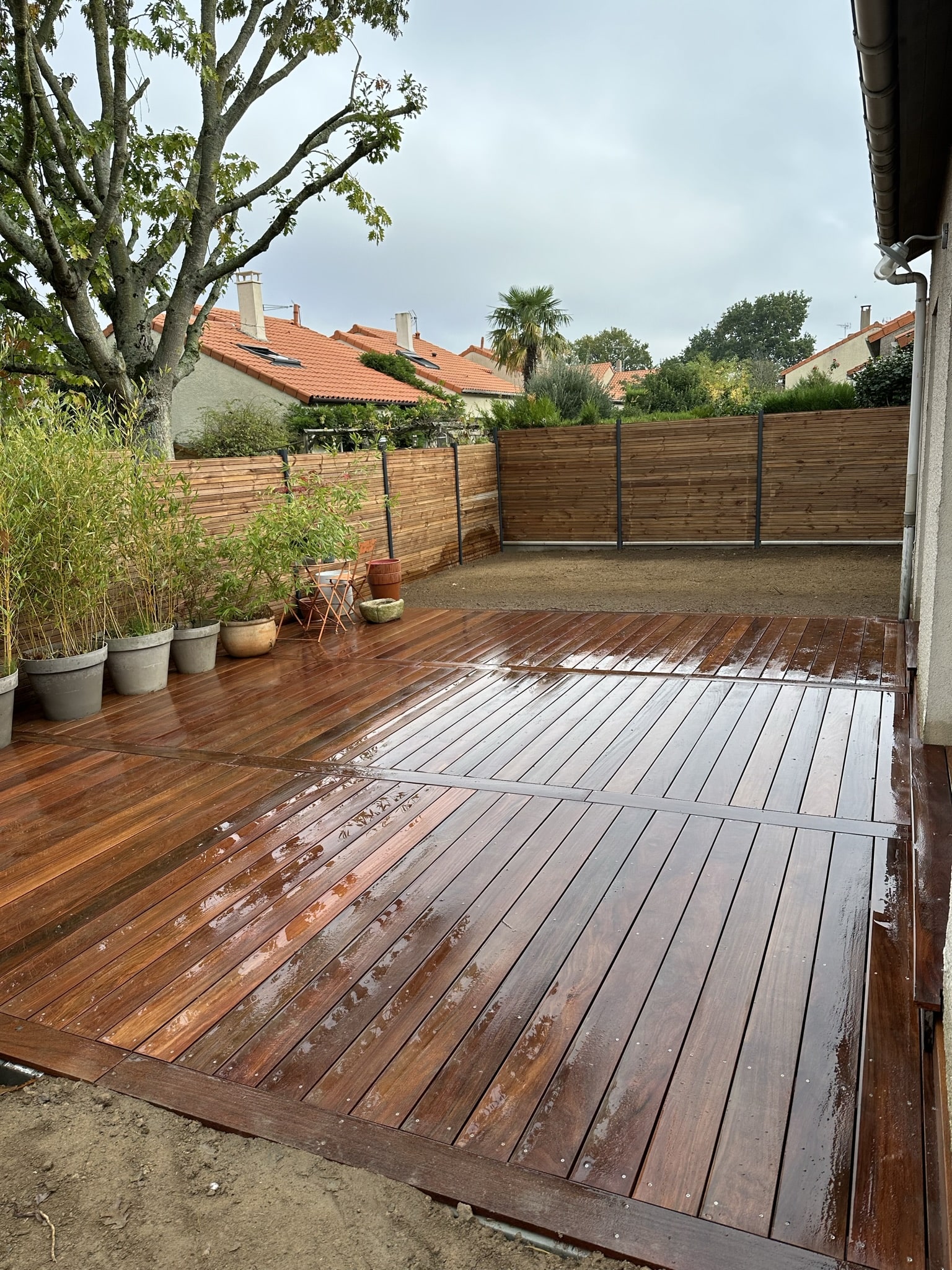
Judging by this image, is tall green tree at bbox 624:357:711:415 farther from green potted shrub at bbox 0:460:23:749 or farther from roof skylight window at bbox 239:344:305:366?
green potted shrub at bbox 0:460:23:749

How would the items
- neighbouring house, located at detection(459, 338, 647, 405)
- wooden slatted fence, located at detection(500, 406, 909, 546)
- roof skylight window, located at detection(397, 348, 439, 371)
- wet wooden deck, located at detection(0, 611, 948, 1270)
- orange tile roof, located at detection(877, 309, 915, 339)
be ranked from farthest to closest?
1. neighbouring house, located at detection(459, 338, 647, 405)
2. roof skylight window, located at detection(397, 348, 439, 371)
3. orange tile roof, located at detection(877, 309, 915, 339)
4. wooden slatted fence, located at detection(500, 406, 909, 546)
5. wet wooden deck, located at detection(0, 611, 948, 1270)

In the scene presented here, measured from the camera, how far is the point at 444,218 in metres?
19.0

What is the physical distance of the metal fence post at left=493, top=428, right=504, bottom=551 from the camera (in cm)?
1073

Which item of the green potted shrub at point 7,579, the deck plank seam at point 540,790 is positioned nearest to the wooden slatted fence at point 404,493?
the green potted shrub at point 7,579

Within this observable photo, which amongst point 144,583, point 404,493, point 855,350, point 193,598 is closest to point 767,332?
point 855,350

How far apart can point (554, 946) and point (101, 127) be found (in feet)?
24.8

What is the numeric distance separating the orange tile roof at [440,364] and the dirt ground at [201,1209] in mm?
18598

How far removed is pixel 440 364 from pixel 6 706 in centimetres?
2104

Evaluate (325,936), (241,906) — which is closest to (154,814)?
(241,906)

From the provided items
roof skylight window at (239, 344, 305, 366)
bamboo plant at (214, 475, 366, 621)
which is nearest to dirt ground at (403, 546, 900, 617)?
bamboo plant at (214, 475, 366, 621)

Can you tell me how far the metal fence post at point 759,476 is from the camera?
950cm

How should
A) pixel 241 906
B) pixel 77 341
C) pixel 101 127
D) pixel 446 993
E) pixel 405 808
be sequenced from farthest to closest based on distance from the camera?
pixel 77 341 < pixel 101 127 < pixel 405 808 < pixel 241 906 < pixel 446 993

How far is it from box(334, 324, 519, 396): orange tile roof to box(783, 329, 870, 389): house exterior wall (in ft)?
28.9

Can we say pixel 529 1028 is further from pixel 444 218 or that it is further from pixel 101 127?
pixel 444 218
